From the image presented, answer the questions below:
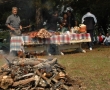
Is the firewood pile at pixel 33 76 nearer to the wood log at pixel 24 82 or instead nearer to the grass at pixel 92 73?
the wood log at pixel 24 82

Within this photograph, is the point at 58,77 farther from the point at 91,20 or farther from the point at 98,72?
the point at 91,20

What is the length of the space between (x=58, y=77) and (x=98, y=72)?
5.49ft

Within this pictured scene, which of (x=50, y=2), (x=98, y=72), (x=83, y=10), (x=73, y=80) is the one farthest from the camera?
(x=83, y=10)

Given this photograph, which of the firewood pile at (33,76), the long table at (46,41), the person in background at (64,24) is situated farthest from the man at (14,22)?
the firewood pile at (33,76)

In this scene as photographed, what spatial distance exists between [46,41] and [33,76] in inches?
234

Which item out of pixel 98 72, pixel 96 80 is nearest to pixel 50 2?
pixel 98 72

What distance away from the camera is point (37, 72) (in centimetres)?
620

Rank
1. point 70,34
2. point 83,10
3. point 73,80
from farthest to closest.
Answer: point 83,10
point 70,34
point 73,80

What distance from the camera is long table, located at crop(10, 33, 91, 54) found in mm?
11727

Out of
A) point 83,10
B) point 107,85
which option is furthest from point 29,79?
point 83,10

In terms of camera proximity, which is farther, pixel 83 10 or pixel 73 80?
pixel 83 10

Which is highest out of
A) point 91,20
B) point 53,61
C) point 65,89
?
point 91,20

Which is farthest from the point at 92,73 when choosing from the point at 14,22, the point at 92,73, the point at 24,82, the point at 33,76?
the point at 14,22

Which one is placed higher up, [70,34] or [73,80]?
[70,34]
